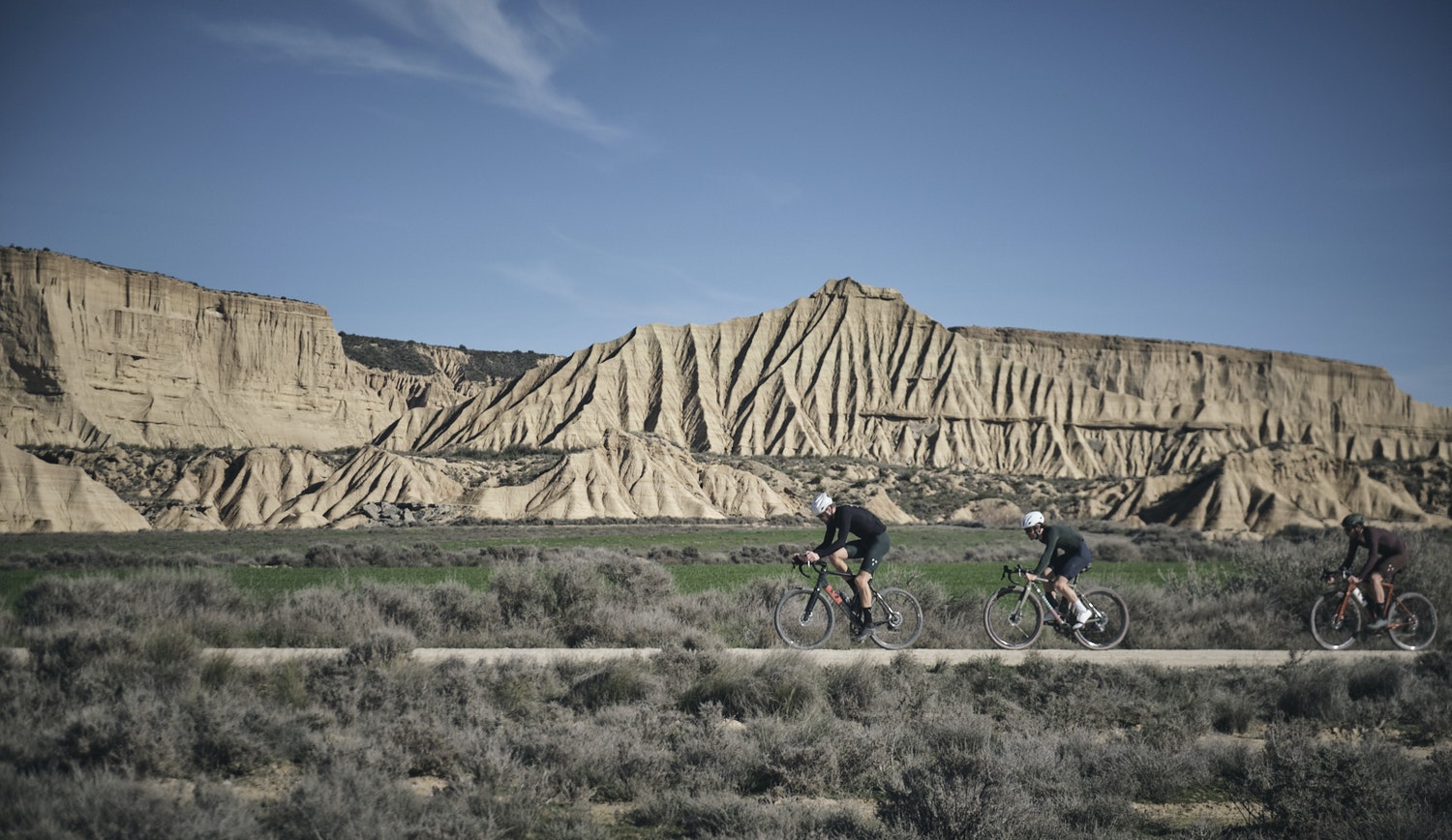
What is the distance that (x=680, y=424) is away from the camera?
101750 mm

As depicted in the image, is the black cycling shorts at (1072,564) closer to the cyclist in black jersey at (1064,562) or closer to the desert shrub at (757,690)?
the cyclist in black jersey at (1064,562)

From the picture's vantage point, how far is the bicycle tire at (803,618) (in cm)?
1256

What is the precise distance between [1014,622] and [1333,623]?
4.75 m

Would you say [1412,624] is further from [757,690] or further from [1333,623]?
[757,690]

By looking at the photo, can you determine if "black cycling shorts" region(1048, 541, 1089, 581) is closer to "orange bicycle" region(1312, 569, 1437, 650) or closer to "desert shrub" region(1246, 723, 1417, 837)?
"orange bicycle" region(1312, 569, 1437, 650)

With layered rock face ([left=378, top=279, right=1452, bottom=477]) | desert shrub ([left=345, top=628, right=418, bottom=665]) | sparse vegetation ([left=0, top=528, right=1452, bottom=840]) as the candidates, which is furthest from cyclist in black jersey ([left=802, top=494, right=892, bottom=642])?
layered rock face ([left=378, top=279, right=1452, bottom=477])

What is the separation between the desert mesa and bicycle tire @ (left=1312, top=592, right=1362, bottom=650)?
47640 mm

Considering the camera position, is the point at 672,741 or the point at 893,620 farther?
the point at 893,620

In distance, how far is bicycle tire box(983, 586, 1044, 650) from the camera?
12852 millimetres

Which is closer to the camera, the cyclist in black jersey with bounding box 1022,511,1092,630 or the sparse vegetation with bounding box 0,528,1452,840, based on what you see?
the sparse vegetation with bounding box 0,528,1452,840

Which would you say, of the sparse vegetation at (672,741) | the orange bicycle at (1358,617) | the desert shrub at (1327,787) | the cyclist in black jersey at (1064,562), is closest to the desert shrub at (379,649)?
the sparse vegetation at (672,741)

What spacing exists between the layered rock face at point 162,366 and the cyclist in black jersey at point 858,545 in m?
80.2

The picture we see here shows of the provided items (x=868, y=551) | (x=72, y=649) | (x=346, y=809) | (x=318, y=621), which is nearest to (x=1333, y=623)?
(x=868, y=551)

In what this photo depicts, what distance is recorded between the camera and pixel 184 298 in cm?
9462
